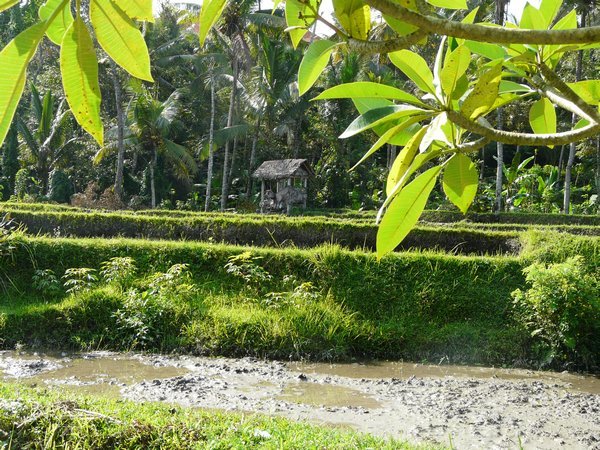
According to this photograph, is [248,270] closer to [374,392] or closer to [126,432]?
[374,392]

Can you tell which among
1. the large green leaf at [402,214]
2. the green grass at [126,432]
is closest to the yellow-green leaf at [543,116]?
the large green leaf at [402,214]

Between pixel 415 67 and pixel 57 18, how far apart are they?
1.63 feet

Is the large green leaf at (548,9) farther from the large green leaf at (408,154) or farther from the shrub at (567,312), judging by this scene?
the shrub at (567,312)

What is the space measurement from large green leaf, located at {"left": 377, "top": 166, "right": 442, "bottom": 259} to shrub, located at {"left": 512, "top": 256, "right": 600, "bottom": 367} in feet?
18.5

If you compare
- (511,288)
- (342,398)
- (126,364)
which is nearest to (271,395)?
(342,398)

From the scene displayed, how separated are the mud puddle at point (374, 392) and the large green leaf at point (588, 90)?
3.39 metres

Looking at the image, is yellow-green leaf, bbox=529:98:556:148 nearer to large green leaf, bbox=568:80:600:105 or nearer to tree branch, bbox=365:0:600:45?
large green leaf, bbox=568:80:600:105

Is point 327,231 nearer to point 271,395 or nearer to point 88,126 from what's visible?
point 271,395

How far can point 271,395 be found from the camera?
5000 millimetres

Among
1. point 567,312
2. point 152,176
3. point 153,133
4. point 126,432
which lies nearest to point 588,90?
point 126,432

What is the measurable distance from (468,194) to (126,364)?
5.41 m

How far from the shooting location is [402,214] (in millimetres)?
794

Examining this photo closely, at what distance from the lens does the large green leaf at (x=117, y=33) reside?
24.0 inches

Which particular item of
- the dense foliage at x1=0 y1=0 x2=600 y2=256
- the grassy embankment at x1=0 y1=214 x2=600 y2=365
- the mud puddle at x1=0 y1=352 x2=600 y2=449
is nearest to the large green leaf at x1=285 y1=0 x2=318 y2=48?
the mud puddle at x1=0 y1=352 x2=600 y2=449
